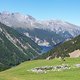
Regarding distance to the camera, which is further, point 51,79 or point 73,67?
point 73,67

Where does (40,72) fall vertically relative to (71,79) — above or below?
above

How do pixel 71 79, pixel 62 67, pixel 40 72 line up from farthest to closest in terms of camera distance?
pixel 62 67
pixel 40 72
pixel 71 79

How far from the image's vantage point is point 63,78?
6144 cm

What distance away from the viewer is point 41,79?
61031 millimetres

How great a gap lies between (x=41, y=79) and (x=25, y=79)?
343 centimetres

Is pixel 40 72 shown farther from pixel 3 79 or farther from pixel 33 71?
pixel 3 79

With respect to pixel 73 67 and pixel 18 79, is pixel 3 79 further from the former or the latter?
pixel 73 67

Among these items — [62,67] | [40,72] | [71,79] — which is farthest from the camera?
[62,67]

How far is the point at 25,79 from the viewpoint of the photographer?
61125 millimetres

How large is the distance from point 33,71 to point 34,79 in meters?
20.0

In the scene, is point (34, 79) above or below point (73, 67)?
below

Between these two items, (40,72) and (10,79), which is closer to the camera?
(10,79)

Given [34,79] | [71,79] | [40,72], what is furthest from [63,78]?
[40,72]

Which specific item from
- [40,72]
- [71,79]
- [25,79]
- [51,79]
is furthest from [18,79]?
[40,72]
